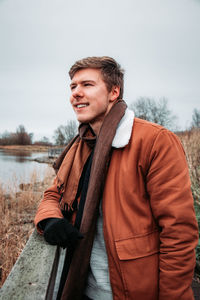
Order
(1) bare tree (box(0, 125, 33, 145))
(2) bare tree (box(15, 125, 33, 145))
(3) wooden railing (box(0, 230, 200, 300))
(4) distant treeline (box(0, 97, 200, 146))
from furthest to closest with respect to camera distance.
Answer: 1. (2) bare tree (box(15, 125, 33, 145))
2. (1) bare tree (box(0, 125, 33, 145))
3. (4) distant treeline (box(0, 97, 200, 146))
4. (3) wooden railing (box(0, 230, 200, 300))

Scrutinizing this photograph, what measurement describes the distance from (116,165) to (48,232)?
61 cm

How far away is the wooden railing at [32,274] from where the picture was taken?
82cm

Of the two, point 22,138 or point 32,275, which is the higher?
point 32,275

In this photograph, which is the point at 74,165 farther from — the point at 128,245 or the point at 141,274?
the point at 141,274

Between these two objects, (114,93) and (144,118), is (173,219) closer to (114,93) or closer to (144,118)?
(114,93)

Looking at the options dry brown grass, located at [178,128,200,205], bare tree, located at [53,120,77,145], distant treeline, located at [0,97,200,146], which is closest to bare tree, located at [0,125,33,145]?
distant treeline, located at [0,97,200,146]

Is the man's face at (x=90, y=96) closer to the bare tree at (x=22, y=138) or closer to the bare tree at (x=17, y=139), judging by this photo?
the bare tree at (x=17, y=139)

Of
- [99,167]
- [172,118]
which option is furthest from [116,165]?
[172,118]

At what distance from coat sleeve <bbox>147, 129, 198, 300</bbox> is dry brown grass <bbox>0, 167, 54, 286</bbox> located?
2.26 meters

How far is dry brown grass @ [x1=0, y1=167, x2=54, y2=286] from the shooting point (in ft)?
8.55

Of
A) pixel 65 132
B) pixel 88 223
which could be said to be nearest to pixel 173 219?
pixel 88 223

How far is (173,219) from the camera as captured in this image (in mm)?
960

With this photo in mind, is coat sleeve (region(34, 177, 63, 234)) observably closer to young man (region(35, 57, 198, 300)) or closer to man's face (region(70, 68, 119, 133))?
young man (region(35, 57, 198, 300))

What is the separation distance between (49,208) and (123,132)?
31.6 inches
